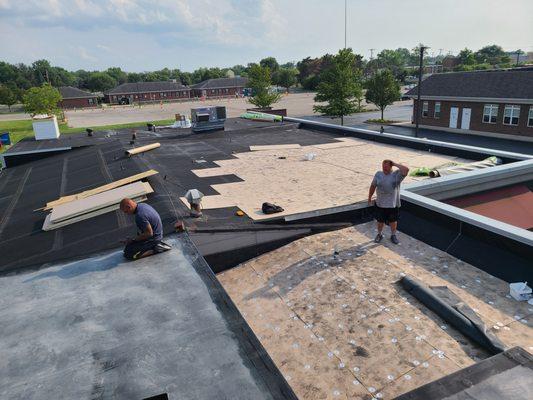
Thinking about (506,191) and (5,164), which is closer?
(506,191)

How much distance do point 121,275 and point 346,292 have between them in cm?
460

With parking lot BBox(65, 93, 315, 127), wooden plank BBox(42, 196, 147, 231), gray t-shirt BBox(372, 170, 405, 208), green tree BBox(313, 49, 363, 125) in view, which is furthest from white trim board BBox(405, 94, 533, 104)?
wooden plank BBox(42, 196, 147, 231)

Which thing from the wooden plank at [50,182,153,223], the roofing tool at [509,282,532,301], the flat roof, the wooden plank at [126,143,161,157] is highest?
the wooden plank at [126,143,161,157]

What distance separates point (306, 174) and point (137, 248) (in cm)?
885

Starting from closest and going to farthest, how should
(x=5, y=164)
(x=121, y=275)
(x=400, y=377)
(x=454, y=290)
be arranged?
1. (x=400, y=377)
2. (x=121, y=275)
3. (x=454, y=290)
4. (x=5, y=164)

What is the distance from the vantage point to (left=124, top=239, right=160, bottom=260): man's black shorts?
8.00 metres

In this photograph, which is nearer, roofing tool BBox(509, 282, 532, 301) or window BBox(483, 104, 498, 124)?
roofing tool BBox(509, 282, 532, 301)

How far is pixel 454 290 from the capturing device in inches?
311

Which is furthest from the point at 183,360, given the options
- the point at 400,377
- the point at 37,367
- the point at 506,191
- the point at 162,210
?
the point at 506,191

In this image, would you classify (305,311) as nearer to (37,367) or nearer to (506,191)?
(37,367)

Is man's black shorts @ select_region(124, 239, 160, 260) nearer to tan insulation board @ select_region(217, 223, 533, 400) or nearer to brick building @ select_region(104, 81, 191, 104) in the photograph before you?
tan insulation board @ select_region(217, 223, 533, 400)

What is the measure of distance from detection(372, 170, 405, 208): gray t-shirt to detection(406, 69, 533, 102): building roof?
33353 mm

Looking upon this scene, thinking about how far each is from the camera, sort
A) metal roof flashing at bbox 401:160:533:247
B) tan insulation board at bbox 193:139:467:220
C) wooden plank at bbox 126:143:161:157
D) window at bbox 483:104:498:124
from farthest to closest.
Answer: window at bbox 483:104:498:124 → wooden plank at bbox 126:143:161:157 → tan insulation board at bbox 193:139:467:220 → metal roof flashing at bbox 401:160:533:247

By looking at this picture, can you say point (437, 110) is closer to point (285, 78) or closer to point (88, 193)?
point (88, 193)
